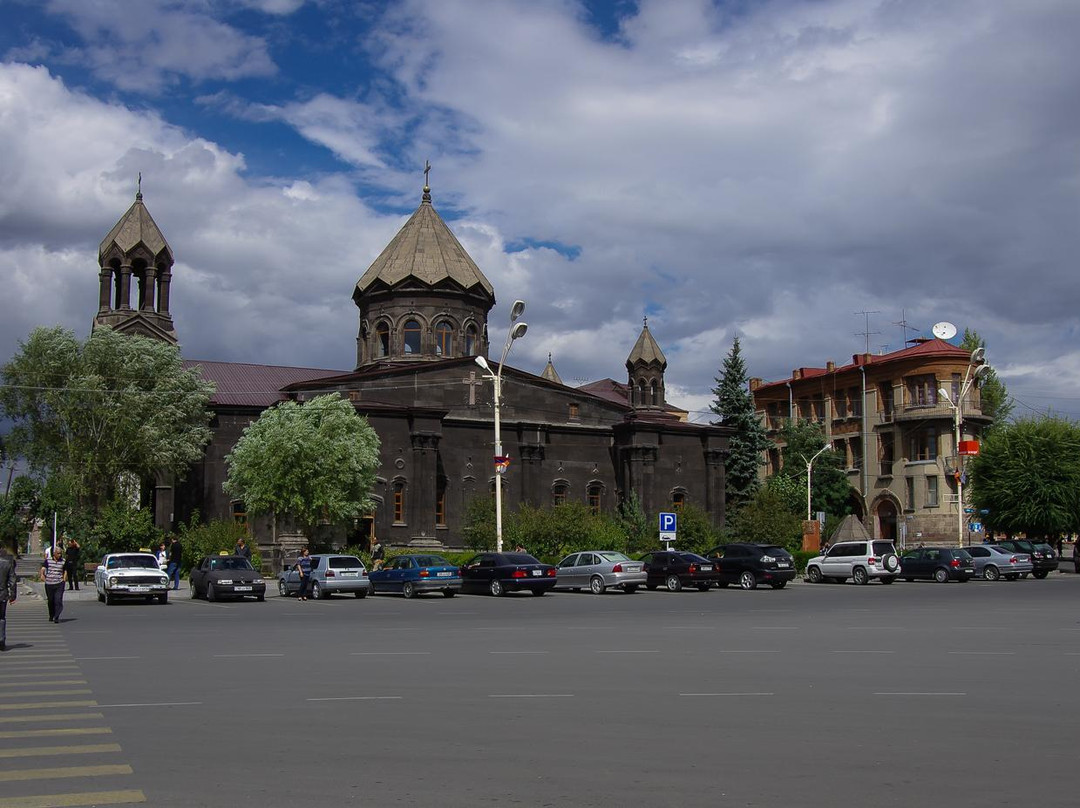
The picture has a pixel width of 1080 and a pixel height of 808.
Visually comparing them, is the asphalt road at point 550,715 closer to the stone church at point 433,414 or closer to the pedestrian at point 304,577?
the pedestrian at point 304,577

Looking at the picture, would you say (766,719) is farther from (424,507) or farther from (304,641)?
(424,507)

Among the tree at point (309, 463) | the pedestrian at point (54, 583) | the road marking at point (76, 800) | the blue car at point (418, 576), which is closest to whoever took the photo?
the road marking at point (76, 800)

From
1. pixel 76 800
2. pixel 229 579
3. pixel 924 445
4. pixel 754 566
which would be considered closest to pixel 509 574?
pixel 229 579

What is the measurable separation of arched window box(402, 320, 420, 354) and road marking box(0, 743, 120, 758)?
1995 inches

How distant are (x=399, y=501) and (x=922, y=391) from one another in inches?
1479

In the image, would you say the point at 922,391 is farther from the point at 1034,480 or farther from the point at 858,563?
the point at 858,563

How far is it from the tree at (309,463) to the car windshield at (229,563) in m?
13.2

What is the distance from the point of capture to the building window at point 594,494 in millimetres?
60719

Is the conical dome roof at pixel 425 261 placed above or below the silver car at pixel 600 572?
above

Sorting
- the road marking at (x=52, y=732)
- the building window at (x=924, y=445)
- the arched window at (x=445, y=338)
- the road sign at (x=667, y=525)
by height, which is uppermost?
the arched window at (x=445, y=338)

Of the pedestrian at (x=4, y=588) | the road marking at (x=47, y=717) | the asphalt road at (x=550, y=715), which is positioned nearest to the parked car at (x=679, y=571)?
the asphalt road at (x=550, y=715)

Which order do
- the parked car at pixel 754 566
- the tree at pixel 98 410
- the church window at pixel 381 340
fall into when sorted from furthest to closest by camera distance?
the church window at pixel 381 340 < the tree at pixel 98 410 < the parked car at pixel 754 566

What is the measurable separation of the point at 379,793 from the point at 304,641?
1164cm

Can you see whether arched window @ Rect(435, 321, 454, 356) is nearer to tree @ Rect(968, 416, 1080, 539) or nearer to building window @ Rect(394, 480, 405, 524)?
building window @ Rect(394, 480, 405, 524)
